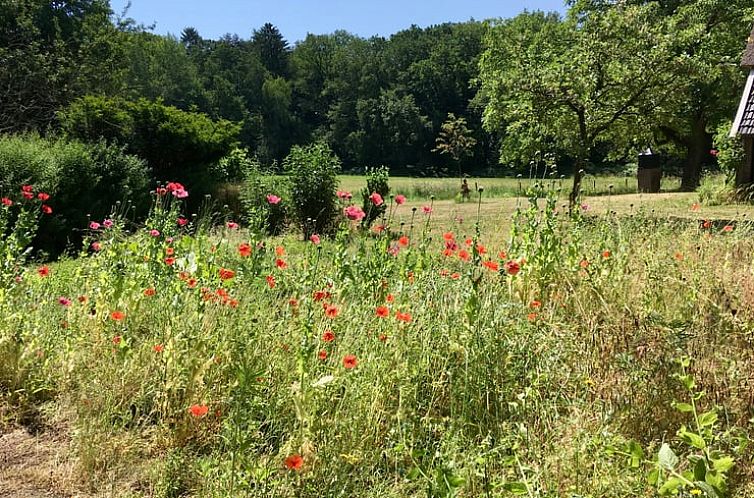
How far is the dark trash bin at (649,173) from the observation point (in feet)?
68.4

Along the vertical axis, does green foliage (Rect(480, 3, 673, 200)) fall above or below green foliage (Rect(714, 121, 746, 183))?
above

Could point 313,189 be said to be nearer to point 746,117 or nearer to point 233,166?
point 233,166

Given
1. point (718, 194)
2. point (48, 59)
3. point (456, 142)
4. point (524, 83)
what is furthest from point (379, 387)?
point (48, 59)

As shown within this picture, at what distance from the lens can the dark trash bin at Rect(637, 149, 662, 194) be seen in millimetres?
20859

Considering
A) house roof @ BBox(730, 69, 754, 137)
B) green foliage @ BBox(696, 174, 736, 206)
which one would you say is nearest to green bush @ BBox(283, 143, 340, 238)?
house roof @ BBox(730, 69, 754, 137)

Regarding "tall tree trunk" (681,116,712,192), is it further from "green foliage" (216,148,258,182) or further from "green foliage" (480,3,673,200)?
"green foliage" (216,148,258,182)

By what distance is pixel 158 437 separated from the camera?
2.33 meters

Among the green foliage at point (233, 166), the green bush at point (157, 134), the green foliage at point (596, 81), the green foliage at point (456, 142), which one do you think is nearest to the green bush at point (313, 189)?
the green foliage at point (456, 142)

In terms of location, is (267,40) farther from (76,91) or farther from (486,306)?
(486,306)

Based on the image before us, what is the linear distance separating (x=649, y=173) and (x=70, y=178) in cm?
1835

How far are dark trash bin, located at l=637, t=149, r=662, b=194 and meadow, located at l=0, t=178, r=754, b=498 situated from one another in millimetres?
18956

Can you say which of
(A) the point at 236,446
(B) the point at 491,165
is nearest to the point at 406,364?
(A) the point at 236,446

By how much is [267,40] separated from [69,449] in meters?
77.6

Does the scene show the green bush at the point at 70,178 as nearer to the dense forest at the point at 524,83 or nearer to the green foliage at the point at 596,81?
the dense forest at the point at 524,83
